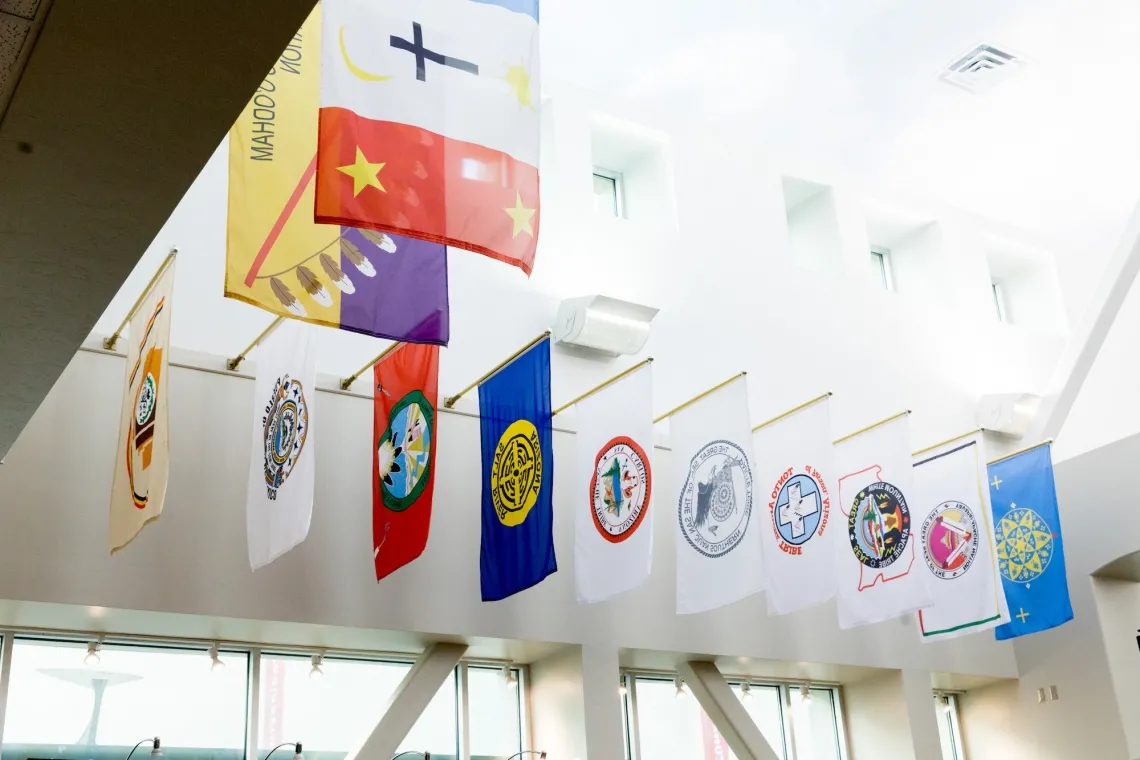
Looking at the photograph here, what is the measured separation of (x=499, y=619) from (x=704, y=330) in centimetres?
377

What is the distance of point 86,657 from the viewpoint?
23.9ft

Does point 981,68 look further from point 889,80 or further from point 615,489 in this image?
point 615,489

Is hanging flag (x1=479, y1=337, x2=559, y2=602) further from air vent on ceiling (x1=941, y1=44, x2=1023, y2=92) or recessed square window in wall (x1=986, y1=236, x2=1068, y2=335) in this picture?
recessed square window in wall (x1=986, y1=236, x2=1068, y2=335)

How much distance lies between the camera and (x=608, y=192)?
11508mm

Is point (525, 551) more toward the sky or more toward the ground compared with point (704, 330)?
more toward the ground

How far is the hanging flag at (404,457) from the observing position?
6.56m

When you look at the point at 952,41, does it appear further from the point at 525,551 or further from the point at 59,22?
the point at 59,22

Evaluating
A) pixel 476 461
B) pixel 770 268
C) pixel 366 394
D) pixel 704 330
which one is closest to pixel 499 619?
pixel 476 461

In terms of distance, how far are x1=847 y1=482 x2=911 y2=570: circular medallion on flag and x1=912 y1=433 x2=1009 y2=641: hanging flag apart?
0.37 feet

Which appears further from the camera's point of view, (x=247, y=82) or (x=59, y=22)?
(x=247, y=82)

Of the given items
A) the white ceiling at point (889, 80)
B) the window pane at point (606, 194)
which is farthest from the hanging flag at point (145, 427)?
the window pane at point (606, 194)

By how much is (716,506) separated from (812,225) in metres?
6.09

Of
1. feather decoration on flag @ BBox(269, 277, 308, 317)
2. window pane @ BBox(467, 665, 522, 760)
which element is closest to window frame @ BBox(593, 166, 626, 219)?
window pane @ BBox(467, 665, 522, 760)

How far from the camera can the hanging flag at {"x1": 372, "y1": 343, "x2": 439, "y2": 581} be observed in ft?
21.5
